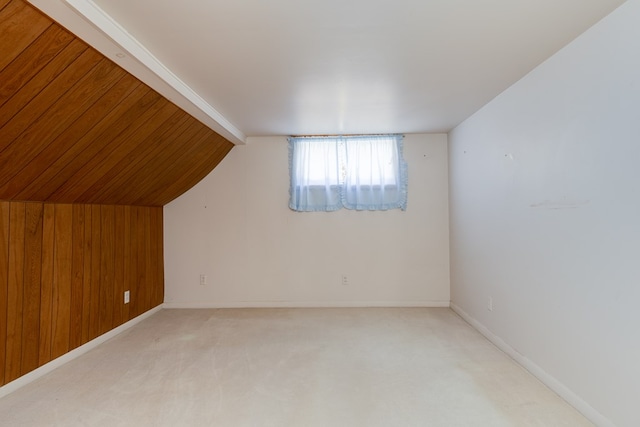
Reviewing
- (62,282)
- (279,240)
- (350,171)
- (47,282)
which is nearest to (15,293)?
(47,282)

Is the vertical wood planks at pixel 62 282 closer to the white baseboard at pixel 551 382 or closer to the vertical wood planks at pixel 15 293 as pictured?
the vertical wood planks at pixel 15 293

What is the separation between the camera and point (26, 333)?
2.24 meters

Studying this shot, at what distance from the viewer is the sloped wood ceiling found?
Answer: 4.92 ft

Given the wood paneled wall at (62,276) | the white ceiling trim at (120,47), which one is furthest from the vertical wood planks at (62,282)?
the white ceiling trim at (120,47)

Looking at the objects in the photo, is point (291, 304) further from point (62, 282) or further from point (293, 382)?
point (62, 282)

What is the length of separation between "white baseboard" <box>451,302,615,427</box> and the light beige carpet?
4 cm

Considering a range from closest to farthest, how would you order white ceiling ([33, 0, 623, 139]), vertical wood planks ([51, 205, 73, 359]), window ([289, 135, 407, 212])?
white ceiling ([33, 0, 623, 139]), vertical wood planks ([51, 205, 73, 359]), window ([289, 135, 407, 212])

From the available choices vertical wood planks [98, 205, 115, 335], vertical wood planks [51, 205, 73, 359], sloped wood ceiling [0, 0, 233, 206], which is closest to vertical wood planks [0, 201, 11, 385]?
sloped wood ceiling [0, 0, 233, 206]

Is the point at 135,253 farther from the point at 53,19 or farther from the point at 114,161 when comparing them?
the point at 53,19

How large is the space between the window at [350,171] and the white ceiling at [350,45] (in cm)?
107

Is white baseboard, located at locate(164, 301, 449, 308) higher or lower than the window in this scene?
lower

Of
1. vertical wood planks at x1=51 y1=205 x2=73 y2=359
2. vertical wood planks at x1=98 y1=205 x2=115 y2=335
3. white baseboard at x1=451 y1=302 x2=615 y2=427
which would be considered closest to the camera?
white baseboard at x1=451 y1=302 x2=615 y2=427

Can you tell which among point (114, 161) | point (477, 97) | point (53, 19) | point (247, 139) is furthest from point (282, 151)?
point (53, 19)

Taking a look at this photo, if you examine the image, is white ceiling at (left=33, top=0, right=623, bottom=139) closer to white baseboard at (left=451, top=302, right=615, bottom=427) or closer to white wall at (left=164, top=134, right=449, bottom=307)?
white wall at (left=164, top=134, right=449, bottom=307)
